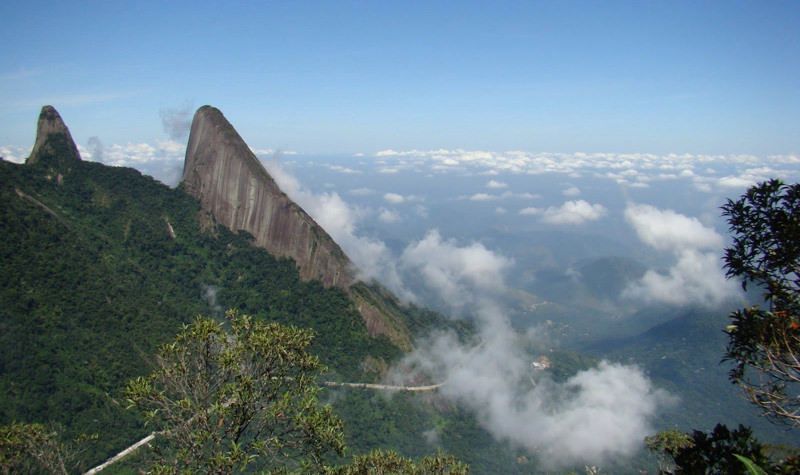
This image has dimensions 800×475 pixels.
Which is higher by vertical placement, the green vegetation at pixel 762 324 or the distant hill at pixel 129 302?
the green vegetation at pixel 762 324

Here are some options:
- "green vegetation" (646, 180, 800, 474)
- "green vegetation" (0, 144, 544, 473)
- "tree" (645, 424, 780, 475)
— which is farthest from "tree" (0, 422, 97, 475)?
"green vegetation" (0, 144, 544, 473)

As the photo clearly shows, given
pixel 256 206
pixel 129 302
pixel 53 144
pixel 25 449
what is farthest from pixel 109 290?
pixel 25 449

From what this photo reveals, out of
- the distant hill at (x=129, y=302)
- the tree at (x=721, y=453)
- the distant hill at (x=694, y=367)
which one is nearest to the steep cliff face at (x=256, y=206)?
the distant hill at (x=129, y=302)

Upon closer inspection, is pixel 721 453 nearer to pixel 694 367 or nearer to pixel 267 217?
pixel 267 217

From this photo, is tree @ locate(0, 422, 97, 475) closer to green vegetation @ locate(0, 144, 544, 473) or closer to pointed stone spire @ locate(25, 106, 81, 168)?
green vegetation @ locate(0, 144, 544, 473)

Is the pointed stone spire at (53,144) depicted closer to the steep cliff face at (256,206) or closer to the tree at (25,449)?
the steep cliff face at (256,206)
